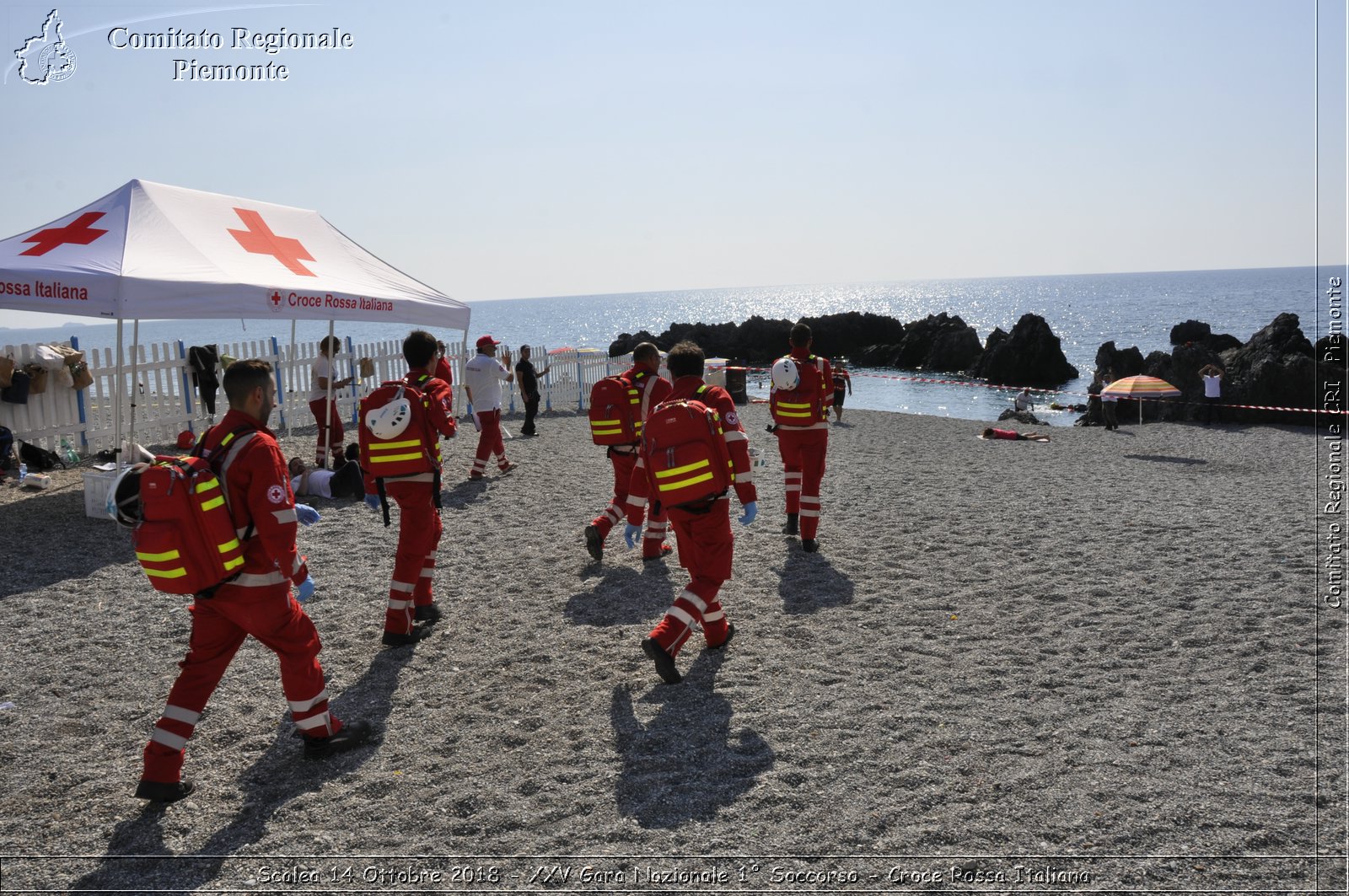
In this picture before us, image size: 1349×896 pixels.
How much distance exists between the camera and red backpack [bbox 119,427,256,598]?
362 centimetres

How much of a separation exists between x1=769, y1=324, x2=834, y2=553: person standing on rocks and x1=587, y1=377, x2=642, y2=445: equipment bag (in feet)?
3.82

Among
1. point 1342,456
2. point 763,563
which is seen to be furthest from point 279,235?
point 1342,456

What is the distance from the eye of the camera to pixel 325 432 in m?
11.9

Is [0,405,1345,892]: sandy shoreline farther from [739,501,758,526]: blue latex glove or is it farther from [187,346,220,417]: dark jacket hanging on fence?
[187,346,220,417]: dark jacket hanging on fence

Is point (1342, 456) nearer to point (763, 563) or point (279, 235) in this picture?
point (763, 563)

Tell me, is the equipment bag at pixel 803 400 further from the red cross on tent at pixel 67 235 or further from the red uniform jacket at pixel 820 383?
the red cross on tent at pixel 67 235

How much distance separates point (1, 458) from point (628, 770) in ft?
35.2

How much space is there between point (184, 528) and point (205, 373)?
11.7 metres

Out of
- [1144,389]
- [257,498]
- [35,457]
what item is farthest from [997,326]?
[257,498]

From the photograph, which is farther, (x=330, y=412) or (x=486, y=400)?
(x=486, y=400)

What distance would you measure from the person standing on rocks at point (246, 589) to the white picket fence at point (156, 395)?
6235 millimetres

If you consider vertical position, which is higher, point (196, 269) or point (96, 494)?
point (196, 269)

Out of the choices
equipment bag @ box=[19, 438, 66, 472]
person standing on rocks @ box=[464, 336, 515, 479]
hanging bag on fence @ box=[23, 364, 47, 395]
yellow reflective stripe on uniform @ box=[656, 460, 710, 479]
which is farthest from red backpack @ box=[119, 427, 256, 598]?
hanging bag on fence @ box=[23, 364, 47, 395]

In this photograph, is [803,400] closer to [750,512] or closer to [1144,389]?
[750,512]
